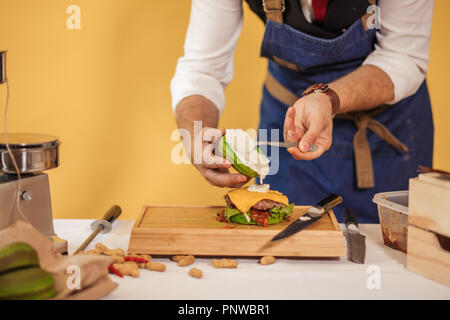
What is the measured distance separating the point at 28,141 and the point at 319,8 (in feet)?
3.70

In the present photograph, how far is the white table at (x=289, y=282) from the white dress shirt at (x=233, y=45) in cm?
77

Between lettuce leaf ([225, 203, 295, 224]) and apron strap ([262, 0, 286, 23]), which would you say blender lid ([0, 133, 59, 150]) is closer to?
lettuce leaf ([225, 203, 295, 224])

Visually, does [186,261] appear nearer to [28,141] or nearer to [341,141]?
[28,141]

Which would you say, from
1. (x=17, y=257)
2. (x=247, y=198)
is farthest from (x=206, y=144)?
(x=17, y=257)

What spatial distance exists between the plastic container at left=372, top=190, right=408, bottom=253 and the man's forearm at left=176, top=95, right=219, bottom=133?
68cm

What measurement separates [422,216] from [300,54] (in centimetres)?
91

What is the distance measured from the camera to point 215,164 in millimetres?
1419

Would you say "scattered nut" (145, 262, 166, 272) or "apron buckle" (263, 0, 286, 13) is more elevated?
"apron buckle" (263, 0, 286, 13)

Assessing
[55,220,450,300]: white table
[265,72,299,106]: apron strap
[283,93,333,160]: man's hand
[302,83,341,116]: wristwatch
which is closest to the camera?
[55,220,450,300]: white table

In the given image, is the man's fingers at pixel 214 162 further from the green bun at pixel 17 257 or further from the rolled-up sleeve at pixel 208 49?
the green bun at pixel 17 257

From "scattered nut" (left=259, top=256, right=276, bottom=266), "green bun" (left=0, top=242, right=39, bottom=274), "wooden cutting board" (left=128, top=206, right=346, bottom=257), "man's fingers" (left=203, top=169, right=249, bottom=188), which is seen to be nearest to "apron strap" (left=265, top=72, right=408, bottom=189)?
"man's fingers" (left=203, top=169, right=249, bottom=188)

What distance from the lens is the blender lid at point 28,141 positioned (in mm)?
1157

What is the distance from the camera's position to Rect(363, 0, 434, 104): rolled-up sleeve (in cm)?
171

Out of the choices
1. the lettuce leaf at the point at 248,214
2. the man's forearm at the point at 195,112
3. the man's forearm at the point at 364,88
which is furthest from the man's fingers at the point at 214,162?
the man's forearm at the point at 364,88
